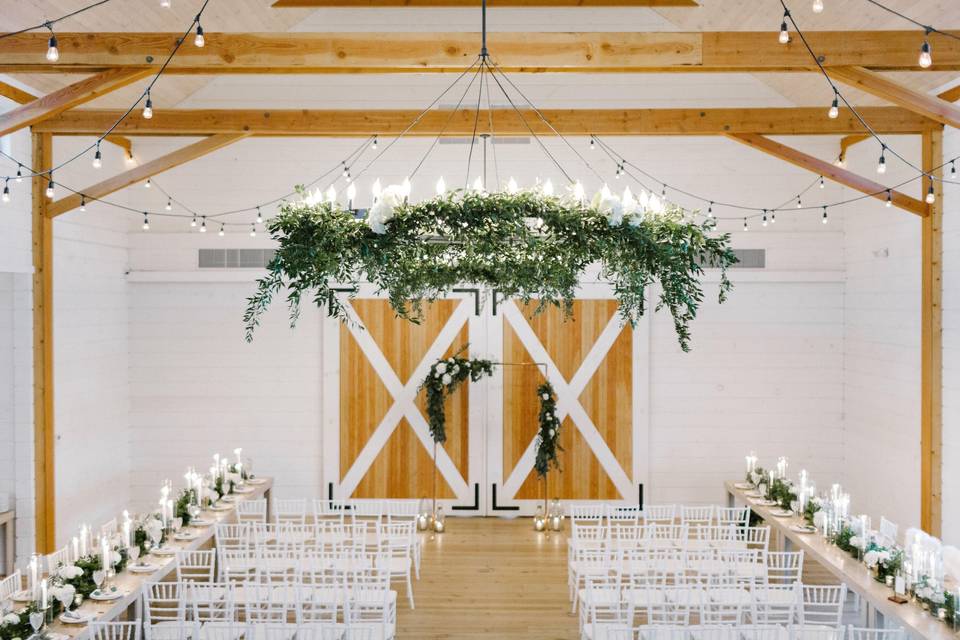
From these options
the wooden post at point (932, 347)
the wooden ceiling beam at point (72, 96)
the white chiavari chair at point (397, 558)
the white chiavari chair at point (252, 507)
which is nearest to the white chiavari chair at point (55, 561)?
the white chiavari chair at point (252, 507)

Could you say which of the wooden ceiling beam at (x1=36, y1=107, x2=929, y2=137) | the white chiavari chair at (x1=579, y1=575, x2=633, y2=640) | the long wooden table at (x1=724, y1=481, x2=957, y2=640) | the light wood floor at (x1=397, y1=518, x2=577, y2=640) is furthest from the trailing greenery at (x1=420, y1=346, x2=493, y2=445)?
the white chiavari chair at (x1=579, y1=575, x2=633, y2=640)

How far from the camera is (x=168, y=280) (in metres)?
11.0

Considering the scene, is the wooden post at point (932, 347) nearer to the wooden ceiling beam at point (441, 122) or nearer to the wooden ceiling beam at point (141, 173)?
the wooden ceiling beam at point (441, 122)

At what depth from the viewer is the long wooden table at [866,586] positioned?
17.7 ft

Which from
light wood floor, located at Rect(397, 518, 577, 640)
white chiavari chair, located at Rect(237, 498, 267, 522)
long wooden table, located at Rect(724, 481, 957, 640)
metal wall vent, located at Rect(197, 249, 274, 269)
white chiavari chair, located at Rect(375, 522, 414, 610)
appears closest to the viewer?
long wooden table, located at Rect(724, 481, 957, 640)

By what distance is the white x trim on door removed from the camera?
11.2m

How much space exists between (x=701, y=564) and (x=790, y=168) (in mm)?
6021

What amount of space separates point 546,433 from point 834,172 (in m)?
4.35

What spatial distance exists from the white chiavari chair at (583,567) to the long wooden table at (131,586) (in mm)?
3274

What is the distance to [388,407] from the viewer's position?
36.7 ft

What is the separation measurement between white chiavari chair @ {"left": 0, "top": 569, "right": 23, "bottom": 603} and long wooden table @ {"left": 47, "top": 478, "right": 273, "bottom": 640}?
0.46 metres

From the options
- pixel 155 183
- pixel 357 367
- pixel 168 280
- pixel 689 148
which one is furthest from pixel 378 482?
pixel 689 148

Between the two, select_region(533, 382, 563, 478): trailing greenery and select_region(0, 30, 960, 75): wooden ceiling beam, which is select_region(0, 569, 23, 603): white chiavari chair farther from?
select_region(533, 382, 563, 478): trailing greenery

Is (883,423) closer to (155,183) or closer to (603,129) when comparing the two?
(603,129)
